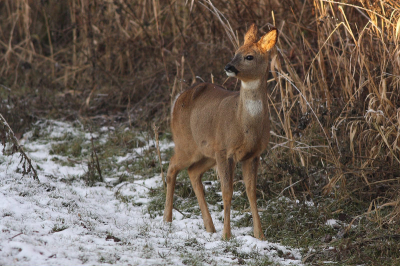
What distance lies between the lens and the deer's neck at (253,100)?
4809 mm

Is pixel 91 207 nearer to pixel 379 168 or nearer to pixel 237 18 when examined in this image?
pixel 379 168

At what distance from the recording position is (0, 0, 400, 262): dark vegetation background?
5.57 m

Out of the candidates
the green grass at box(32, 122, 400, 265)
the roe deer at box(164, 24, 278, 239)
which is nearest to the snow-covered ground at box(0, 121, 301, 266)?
the green grass at box(32, 122, 400, 265)

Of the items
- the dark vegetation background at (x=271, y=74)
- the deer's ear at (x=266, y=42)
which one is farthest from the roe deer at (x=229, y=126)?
the dark vegetation background at (x=271, y=74)

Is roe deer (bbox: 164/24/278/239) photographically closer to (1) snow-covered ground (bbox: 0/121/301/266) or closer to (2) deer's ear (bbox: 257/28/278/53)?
(2) deer's ear (bbox: 257/28/278/53)

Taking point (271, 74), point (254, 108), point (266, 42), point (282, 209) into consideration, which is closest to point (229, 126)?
point (254, 108)

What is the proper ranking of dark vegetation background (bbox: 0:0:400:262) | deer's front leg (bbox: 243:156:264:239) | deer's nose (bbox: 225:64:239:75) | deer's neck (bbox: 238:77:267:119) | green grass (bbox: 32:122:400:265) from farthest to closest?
dark vegetation background (bbox: 0:0:400:262), deer's front leg (bbox: 243:156:264:239), deer's neck (bbox: 238:77:267:119), deer's nose (bbox: 225:64:239:75), green grass (bbox: 32:122:400:265)

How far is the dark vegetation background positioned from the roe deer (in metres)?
0.74

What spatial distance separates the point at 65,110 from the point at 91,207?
158 inches

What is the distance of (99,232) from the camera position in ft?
15.2

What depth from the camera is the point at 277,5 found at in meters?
8.09

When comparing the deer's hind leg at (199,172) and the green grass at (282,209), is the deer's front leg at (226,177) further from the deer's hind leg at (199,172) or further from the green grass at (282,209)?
the deer's hind leg at (199,172)

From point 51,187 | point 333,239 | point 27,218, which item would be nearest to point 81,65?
point 51,187

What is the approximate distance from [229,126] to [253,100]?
13.1 inches
